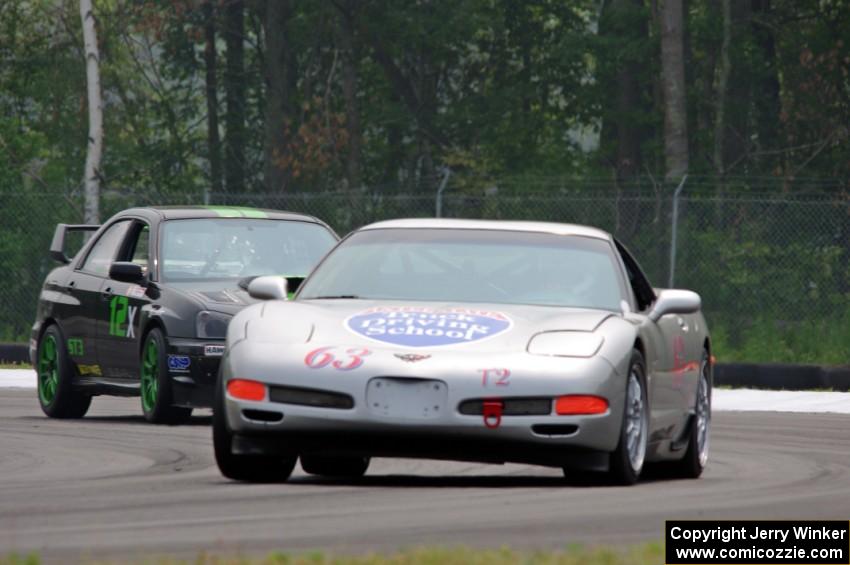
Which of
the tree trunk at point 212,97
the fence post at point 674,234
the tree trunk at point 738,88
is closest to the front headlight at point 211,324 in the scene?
the fence post at point 674,234

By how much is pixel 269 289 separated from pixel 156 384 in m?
4.26

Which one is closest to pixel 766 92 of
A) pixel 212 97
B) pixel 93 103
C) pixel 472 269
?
pixel 212 97

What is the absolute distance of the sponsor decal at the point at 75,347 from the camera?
15.6 m

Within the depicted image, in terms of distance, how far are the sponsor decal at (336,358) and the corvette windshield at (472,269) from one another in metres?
0.97

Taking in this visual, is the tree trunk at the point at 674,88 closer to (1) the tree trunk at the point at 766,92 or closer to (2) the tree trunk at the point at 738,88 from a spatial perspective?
(2) the tree trunk at the point at 738,88

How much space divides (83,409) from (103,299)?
2.92 ft

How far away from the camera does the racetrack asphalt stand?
746 cm

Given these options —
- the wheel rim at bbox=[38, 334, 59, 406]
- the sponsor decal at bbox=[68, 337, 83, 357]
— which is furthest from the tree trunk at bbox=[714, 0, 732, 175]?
the sponsor decal at bbox=[68, 337, 83, 357]

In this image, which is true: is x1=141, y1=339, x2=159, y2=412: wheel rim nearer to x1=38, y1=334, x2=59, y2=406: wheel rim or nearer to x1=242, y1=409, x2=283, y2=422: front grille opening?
x1=38, y1=334, x2=59, y2=406: wheel rim

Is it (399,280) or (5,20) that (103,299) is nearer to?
(399,280)

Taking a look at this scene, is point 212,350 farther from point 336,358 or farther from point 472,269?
point 336,358

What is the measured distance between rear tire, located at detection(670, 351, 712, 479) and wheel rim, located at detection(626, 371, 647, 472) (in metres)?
1.13

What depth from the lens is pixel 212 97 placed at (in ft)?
148

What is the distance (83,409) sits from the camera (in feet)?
51.5
